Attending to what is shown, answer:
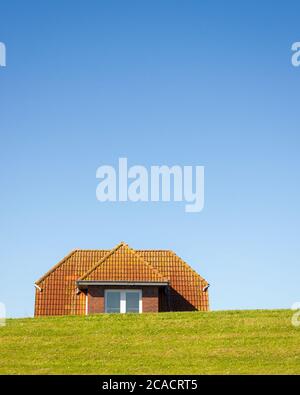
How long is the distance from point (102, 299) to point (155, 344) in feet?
42.8

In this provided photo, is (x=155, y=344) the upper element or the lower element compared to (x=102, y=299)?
lower

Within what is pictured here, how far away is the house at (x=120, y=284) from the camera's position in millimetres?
38000

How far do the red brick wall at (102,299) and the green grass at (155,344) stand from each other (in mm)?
7457

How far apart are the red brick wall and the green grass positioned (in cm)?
746

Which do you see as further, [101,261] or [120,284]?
[101,261]

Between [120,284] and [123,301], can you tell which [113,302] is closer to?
[123,301]

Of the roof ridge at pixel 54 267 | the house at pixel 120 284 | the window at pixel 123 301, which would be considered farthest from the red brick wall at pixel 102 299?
the roof ridge at pixel 54 267

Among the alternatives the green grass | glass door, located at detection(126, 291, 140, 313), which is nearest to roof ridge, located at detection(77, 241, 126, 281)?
glass door, located at detection(126, 291, 140, 313)

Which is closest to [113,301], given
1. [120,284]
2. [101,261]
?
[120,284]

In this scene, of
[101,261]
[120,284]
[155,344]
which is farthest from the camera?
[101,261]

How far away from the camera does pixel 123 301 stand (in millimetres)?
38094

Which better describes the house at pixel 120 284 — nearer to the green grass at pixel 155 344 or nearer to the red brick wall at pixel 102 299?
the red brick wall at pixel 102 299

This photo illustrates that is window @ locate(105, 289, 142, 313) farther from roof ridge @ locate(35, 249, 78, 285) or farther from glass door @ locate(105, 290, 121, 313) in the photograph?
roof ridge @ locate(35, 249, 78, 285)
